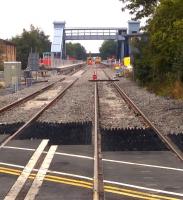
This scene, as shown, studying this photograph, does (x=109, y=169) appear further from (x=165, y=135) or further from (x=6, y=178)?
(x=165, y=135)

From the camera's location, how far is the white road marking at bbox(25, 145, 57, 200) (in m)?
8.59

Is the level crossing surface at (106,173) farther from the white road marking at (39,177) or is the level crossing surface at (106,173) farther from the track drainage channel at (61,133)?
the track drainage channel at (61,133)

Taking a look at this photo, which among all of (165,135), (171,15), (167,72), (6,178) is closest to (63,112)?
(171,15)

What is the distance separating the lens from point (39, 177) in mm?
9828

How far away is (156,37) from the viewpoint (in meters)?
27.0

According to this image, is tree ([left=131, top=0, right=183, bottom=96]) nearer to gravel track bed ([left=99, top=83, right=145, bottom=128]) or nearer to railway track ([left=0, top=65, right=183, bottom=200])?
gravel track bed ([left=99, top=83, right=145, bottom=128])

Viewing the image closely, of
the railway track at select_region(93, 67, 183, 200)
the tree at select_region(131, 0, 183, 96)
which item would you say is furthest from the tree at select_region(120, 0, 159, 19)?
the railway track at select_region(93, 67, 183, 200)

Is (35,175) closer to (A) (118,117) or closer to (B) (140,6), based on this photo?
(A) (118,117)

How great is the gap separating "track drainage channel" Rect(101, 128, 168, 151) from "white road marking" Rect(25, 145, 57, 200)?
65.1 inches

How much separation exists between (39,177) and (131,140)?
5140 mm

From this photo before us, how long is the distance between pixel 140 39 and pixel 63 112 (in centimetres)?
2497

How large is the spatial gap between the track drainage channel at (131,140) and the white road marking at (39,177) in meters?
1.65

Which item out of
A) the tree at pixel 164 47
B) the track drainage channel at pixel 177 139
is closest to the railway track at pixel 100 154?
the track drainage channel at pixel 177 139

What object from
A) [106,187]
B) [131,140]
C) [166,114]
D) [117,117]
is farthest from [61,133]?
[106,187]
